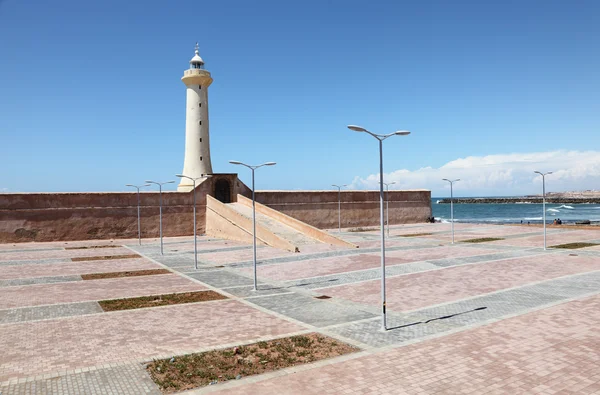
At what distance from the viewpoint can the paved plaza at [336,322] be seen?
28.0ft

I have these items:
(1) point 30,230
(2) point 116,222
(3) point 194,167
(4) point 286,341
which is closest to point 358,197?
(3) point 194,167

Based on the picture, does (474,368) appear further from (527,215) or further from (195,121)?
(527,215)

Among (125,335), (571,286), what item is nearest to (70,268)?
(125,335)

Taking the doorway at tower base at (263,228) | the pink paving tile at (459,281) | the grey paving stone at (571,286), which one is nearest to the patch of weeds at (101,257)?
the doorway at tower base at (263,228)

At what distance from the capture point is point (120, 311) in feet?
Result: 46.1

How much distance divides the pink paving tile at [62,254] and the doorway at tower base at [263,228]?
27.6ft

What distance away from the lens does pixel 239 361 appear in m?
9.55

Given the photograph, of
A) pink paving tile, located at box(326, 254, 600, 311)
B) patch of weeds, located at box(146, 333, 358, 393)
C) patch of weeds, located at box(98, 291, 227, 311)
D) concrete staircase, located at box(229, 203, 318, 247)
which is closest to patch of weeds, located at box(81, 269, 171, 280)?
patch of weeds, located at box(98, 291, 227, 311)

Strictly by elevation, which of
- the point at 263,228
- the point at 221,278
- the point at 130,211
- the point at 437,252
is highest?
the point at 130,211

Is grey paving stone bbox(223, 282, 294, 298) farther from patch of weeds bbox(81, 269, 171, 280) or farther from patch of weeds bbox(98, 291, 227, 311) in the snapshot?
patch of weeds bbox(81, 269, 171, 280)

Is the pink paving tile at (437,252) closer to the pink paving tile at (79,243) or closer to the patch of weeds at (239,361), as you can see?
the patch of weeds at (239,361)

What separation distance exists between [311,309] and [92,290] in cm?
917

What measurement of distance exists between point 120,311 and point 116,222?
25146 mm

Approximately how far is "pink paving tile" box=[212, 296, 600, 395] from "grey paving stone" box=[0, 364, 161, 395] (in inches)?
68.8
